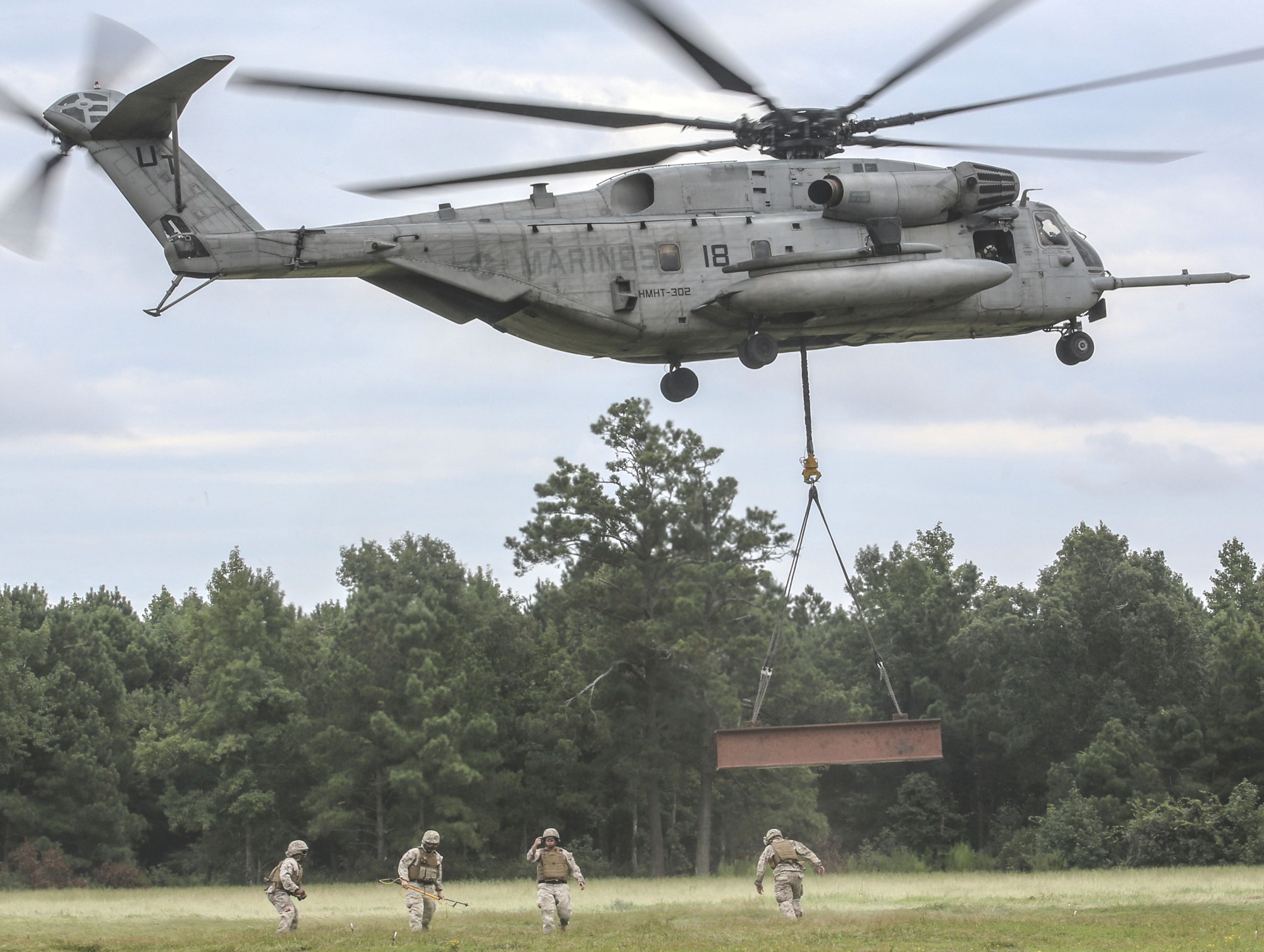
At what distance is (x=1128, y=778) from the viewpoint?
46281mm

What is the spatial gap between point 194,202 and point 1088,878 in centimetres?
2293

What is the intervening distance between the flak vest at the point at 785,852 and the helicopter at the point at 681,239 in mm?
5773

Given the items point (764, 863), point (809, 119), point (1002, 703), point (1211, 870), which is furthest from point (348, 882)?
point (809, 119)

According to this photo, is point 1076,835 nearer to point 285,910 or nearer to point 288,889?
point 285,910

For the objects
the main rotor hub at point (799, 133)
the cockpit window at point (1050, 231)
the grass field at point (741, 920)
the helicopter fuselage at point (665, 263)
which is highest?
the main rotor hub at point (799, 133)

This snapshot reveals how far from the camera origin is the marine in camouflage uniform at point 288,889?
57.9 feet

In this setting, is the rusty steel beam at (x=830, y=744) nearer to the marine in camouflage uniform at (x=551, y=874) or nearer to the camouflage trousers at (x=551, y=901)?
the marine in camouflage uniform at (x=551, y=874)

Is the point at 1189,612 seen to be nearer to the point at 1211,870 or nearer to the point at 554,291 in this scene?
the point at 1211,870

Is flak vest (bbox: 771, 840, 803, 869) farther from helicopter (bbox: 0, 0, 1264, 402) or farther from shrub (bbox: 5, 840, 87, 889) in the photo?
shrub (bbox: 5, 840, 87, 889)

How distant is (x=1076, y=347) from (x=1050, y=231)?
166cm

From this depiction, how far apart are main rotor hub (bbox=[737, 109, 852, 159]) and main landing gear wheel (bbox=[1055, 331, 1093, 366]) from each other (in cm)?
439

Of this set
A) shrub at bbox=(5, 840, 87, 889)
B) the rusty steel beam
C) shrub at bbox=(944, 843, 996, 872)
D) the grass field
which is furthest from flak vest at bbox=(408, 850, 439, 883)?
shrub at bbox=(944, 843, 996, 872)

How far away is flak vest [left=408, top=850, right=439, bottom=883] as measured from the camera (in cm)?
1839

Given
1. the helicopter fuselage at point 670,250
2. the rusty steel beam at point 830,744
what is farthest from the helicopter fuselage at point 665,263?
the rusty steel beam at point 830,744
